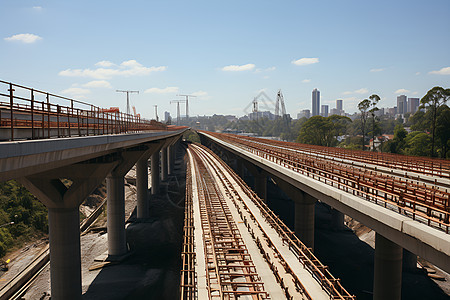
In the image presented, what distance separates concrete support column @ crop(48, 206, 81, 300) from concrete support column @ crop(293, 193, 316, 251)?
19.2 meters

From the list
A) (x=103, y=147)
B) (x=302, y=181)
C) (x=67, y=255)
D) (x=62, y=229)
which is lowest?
(x=67, y=255)

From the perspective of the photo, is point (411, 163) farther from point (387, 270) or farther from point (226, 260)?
point (226, 260)

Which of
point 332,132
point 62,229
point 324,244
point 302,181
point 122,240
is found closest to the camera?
point 62,229

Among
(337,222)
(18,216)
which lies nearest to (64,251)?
(18,216)

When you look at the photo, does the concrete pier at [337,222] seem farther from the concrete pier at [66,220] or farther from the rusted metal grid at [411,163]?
the concrete pier at [66,220]

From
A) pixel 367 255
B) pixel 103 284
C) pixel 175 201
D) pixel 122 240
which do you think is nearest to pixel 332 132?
pixel 175 201

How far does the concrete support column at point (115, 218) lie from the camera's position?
3228 centimetres

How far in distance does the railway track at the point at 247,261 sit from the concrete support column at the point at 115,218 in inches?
478

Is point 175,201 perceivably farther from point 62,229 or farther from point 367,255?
point 62,229

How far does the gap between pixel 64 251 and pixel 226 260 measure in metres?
11.6

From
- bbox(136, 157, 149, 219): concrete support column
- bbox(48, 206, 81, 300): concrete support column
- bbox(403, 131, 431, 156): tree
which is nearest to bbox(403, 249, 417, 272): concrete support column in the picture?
bbox(48, 206, 81, 300): concrete support column

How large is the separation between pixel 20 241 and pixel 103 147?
91.2 feet

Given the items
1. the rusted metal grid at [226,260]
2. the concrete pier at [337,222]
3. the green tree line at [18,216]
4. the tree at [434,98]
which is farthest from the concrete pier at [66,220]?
the tree at [434,98]

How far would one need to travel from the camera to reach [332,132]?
84062mm
